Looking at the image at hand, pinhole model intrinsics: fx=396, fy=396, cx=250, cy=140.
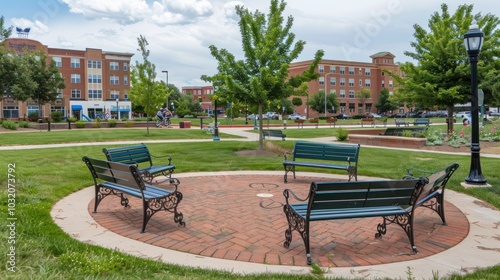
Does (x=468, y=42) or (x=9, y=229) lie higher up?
(x=468, y=42)

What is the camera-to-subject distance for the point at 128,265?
12.3 feet

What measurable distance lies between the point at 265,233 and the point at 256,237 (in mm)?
189

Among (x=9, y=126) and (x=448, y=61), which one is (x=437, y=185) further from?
(x=9, y=126)

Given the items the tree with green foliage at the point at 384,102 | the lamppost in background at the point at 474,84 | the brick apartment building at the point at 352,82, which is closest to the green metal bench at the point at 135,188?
the lamppost in background at the point at 474,84

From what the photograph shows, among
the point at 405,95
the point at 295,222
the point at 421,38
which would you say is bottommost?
the point at 295,222

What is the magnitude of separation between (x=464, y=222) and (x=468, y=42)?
160 inches

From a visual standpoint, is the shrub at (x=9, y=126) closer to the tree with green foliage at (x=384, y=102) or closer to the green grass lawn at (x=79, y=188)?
the green grass lawn at (x=79, y=188)

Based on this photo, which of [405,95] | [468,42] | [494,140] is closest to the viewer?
[468,42]

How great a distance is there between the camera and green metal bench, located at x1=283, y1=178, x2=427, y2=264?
13.6 ft

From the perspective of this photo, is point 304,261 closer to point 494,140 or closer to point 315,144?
point 315,144

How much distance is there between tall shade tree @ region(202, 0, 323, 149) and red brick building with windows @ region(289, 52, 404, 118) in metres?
65.8

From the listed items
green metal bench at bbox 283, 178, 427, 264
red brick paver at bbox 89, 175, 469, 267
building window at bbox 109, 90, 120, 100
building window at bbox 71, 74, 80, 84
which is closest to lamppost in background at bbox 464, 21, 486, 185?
red brick paver at bbox 89, 175, 469, 267

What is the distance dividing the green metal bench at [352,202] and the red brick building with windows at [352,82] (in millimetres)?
75135

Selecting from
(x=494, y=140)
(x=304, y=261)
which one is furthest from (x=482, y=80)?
(x=304, y=261)
